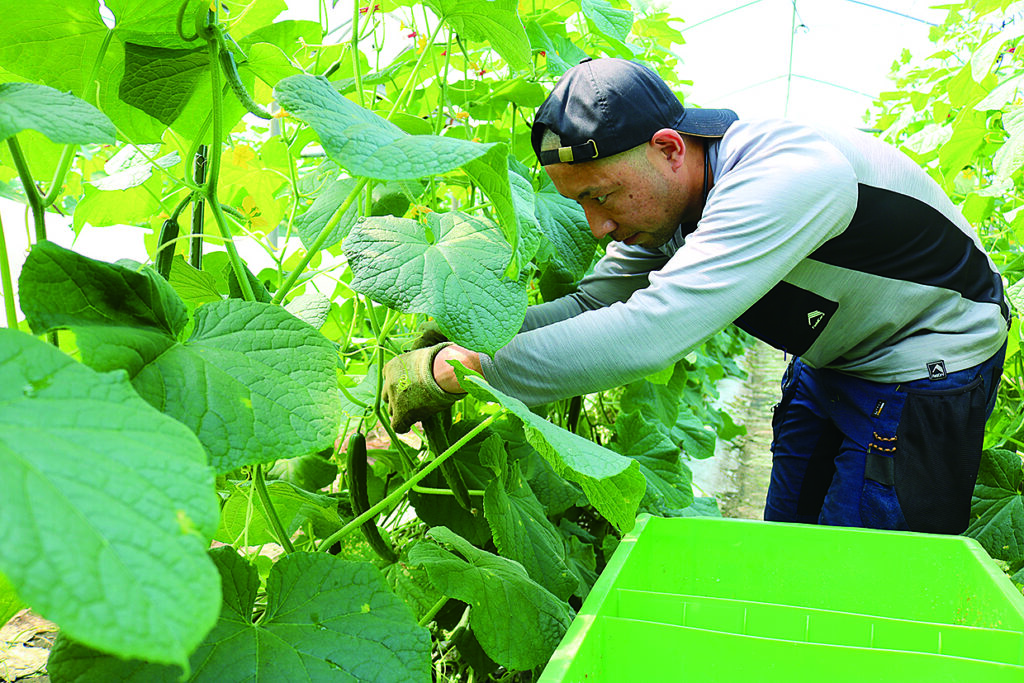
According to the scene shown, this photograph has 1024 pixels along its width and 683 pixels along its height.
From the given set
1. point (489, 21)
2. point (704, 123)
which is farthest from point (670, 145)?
point (489, 21)

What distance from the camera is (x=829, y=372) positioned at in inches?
58.7

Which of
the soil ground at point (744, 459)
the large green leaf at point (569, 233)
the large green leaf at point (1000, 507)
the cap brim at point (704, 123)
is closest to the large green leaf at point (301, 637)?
the large green leaf at point (569, 233)

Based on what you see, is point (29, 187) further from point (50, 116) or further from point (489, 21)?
point (489, 21)

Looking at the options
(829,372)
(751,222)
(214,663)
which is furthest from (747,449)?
(214,663)

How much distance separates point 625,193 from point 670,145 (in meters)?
0.11

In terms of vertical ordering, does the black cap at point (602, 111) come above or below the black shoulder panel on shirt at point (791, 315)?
above

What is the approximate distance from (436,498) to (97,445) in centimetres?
78

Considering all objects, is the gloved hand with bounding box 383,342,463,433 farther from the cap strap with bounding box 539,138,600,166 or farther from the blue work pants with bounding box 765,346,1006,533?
the blue work pants with bounding box 765,346,1006,533

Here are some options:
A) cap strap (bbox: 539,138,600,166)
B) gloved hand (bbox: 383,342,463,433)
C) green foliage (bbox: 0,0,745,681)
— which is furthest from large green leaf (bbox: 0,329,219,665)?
cap strap (bbox: 539,138,600,166)

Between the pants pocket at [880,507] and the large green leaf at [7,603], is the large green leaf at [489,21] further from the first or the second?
the pants pocket at [880,507]

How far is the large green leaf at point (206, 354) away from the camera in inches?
17.7

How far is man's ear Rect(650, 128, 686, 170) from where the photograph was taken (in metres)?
1.24

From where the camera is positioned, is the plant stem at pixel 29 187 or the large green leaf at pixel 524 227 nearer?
the plant stem at pixel 29 187

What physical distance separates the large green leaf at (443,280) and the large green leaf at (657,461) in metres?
0.73
